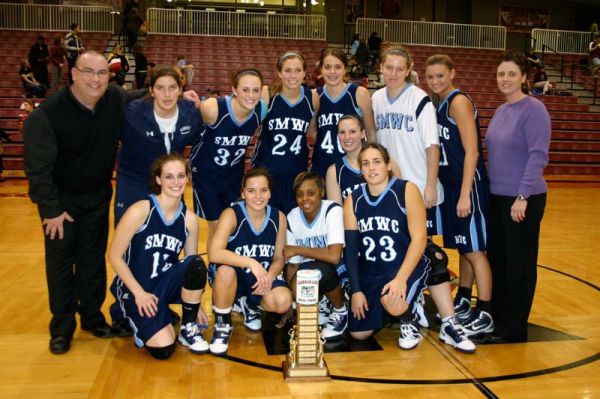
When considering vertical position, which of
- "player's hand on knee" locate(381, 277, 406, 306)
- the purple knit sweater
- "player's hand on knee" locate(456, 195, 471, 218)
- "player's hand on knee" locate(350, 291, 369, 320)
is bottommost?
"player's hand on knee" locate(350, 291, 369, 320)

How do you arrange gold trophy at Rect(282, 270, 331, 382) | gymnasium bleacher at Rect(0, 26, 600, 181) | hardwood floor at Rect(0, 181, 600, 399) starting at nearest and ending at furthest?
hardwood floor at Rect(0, 181, 600, 399)
gold trophy at Rect(282, 270, 331, 382)
gymnasium bleacher at Rect(0, 26, 600, 181)

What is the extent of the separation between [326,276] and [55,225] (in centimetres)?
158

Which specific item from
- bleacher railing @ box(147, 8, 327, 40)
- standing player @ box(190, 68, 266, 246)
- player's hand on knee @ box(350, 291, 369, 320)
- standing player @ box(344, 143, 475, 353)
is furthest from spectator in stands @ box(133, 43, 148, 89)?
player's hand on knee @ box(350, 291, 369, 320)

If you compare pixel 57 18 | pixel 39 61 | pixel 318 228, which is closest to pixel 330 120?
pixel 318 228

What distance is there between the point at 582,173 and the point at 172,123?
12010mm

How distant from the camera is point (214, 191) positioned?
14.0 ft

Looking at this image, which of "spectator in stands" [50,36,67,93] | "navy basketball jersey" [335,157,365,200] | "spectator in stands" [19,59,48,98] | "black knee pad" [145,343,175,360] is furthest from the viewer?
"spectator in stands" [50,36,67,93]

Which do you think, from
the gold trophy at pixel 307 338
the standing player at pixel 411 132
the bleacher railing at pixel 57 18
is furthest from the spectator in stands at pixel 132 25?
the gold trophy at pixel 307 338

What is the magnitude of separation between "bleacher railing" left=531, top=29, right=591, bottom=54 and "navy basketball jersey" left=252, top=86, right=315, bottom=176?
61.6 ft

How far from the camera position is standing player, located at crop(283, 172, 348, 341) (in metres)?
3.72

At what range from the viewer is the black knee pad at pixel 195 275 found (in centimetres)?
351

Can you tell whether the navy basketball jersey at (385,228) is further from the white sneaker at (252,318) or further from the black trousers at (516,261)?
the white sneaker at (252,318)

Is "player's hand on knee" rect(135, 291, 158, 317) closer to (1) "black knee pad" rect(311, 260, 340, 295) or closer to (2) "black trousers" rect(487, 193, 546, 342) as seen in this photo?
(1) "black knee pad" rect(311, 260, 340, 295)

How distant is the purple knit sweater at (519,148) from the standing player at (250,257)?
1.36m
